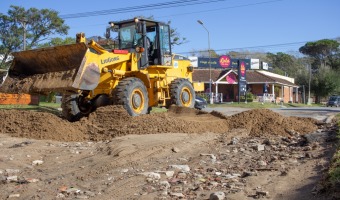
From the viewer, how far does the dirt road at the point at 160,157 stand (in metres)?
5.55

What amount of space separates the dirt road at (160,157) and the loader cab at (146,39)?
3.35 metres

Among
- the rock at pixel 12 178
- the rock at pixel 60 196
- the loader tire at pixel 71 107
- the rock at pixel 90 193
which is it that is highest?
the loader tire at pixel 71 107

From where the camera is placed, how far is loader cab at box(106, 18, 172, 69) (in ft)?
45.2

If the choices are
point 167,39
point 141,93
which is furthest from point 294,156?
point 167,39

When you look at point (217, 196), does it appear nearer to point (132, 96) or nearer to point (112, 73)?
point (132, 96)

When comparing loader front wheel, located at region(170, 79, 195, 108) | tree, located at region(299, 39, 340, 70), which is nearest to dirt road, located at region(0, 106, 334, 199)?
loader front wheel, located at region(170, 79, 195, 108)

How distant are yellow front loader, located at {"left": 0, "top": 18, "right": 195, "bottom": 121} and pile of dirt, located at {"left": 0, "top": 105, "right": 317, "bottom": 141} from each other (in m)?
0.85

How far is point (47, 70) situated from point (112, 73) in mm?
1782

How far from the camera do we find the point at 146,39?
13977mm

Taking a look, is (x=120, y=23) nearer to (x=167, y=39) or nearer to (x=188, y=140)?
(x=167, y=39)

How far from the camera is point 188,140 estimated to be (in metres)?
8.84

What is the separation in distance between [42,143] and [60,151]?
0.91 metres

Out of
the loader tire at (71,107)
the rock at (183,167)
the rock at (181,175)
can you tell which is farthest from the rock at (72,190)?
the loader tire at (71,107)

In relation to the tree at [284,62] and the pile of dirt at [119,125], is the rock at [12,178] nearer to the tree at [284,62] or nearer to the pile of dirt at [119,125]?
the pile of dirt at [119,125]
